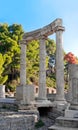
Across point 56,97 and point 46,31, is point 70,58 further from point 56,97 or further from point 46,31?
point 56,97

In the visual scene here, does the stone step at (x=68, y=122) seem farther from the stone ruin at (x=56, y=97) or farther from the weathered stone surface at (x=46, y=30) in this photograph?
the weathered stone surface at (x=46, y=30)

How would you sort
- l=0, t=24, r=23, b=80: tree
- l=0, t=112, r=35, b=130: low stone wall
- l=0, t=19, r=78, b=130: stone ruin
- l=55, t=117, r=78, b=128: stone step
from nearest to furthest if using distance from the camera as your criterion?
1. l=55, t=117, r=78, b=128: stone step
2. l=0, t=19, r=78, b=130: stone ruin
3. l=0, t=112, r=35, b=130: low stone wall
4. l=0, t=24, r=23, b=80: tree

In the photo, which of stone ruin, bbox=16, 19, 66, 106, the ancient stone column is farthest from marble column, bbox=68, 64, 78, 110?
the ancient stone column

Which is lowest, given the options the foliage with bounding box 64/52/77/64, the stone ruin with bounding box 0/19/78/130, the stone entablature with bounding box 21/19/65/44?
the stone ruin with bounding box 0/19/78/130

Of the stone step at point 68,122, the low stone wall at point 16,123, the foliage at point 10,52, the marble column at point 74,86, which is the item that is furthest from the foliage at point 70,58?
the stone step at point 68,122

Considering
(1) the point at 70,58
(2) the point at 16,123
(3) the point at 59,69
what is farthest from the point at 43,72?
(1) the point at 70,58

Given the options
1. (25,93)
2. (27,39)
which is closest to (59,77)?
(25,93)

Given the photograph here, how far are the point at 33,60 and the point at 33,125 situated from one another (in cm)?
3184

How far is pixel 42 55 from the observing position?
27781 mm

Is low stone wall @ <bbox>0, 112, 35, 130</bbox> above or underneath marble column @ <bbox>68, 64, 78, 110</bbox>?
underneath

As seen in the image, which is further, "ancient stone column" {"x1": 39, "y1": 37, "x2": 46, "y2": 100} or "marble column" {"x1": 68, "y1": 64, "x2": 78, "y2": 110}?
"ancient stone column" {"x1": 39, "y1": 37, "x2": 46, "y2": 100}

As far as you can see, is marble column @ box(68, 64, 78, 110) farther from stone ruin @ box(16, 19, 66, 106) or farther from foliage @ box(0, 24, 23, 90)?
foliage @ box(0, 24, 23, 90)

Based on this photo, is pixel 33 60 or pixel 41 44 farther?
pixel 33 60

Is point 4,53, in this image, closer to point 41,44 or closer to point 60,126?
point 41,44
